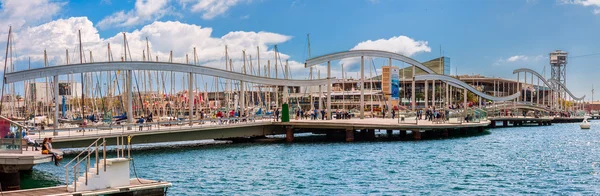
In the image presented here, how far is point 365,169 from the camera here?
4119 cm

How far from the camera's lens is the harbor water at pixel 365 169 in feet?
109

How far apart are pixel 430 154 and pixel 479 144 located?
44.4 feet

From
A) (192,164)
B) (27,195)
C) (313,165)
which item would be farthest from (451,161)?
(27,195)

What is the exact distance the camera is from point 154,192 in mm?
25062

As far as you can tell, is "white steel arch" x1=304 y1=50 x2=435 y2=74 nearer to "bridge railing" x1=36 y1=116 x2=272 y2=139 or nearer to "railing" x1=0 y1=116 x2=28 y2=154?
"bridge railing" x1=36 y1=116 x2=272 y2=139

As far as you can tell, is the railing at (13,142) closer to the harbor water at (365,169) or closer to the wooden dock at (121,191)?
the harbor water at (365,169)

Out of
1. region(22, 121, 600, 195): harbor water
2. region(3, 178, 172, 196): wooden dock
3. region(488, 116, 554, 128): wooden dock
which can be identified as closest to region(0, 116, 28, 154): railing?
region(22, 121, 600, 195): harbor water

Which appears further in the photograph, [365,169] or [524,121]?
[524,121]

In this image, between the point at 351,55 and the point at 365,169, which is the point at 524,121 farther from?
the point at 365,169

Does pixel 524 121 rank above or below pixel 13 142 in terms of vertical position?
below

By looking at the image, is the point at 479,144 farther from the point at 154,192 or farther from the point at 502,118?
the point at 502,118

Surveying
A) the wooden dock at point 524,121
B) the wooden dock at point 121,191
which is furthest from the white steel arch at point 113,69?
the wooden dock at point 524,121

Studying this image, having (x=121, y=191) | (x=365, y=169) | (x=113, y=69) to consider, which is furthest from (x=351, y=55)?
(x=121, y=191)

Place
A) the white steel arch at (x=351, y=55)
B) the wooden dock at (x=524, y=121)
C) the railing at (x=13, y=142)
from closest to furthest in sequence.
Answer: the railing at (x=13, y=142) → the white steel arch at (x=351, y=55) → the wooden dock at (x=524, y=121)
